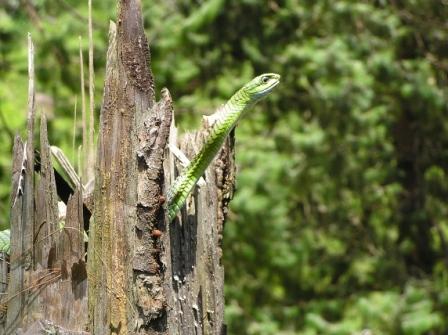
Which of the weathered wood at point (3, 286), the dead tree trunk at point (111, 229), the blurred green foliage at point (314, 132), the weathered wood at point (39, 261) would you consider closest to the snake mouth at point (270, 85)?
the dead tree trunk at point (111, 229)

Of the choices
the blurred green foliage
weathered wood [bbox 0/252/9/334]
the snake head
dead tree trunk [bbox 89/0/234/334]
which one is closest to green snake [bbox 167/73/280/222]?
the snake head

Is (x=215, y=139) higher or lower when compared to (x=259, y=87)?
lower

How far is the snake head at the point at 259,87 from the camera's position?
9.89 ft

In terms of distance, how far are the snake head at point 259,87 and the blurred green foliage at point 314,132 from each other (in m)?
3.70

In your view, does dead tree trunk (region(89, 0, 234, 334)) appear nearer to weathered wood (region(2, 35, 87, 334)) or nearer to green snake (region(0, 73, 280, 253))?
weathered wood (region(2, 35, 87, 334))

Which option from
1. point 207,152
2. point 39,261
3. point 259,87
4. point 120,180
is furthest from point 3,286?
point 259,87

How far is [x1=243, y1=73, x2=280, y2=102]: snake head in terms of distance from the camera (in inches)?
119

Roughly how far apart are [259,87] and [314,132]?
13.4ft

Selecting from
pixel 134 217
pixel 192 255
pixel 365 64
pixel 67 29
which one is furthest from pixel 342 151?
pixel 134 217

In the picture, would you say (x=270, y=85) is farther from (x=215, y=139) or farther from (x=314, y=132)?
(x=314, y=132)

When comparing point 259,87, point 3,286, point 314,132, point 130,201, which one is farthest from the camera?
point 314,132

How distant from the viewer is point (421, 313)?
680 centimetres

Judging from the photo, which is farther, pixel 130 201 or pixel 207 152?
pixel 207 152

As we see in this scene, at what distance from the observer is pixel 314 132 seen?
707 cm
